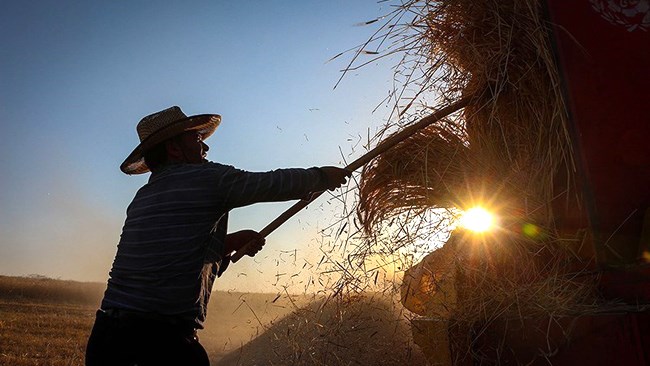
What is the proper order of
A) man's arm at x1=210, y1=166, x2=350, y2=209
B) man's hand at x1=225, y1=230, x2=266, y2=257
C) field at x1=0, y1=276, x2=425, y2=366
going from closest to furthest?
man's arm at x1=210, y1=166, x2=350, y2=209, man's hand at x1=225, y1=230, x2=266, y2=257, field at x1=0, y1=276, x2=425, y2=366

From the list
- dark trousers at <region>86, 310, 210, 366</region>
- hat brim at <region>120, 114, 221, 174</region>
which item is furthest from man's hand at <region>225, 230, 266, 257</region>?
dark trousers at <region>86, 310, 210, 366</region>

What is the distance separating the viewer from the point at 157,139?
3.28 meters

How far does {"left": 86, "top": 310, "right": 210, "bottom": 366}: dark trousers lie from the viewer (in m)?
2.67

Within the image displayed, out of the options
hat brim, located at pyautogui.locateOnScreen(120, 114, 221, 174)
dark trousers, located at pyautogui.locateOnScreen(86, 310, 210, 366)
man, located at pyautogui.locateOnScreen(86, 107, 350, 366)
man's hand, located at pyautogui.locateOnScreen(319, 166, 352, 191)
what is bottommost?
dark trousers, located at pyautogui.locateOnScreen(86, 310, 210, 366)

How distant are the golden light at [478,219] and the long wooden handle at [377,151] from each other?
568 mm

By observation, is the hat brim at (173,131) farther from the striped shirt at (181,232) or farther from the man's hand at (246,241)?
the man's hand at (246,241)

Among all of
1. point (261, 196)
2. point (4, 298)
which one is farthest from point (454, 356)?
point (4, 298)

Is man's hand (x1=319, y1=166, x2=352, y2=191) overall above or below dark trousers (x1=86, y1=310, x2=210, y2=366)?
above

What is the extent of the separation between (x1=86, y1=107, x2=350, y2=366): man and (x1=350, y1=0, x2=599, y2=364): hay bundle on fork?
589 mm

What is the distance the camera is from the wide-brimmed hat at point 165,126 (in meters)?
3.28

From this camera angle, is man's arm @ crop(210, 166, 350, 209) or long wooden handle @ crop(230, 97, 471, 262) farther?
long wooden handle @ crop(230, 97, 471, 262)

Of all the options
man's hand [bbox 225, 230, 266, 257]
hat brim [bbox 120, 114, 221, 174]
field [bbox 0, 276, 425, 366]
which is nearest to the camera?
hat brim [bbox 120, 114, 221, 174]

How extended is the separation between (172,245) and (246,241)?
2.52 ft

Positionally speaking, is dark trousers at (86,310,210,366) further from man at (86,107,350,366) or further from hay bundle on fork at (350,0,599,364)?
hay bundle on fork at (350,0,599,364)
